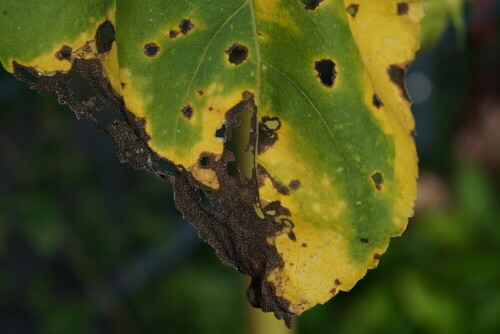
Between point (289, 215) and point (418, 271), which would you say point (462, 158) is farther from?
point (289, 215)

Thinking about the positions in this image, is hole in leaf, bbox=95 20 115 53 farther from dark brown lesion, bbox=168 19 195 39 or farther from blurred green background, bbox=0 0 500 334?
blurred green background, bbox=0 0 500 334

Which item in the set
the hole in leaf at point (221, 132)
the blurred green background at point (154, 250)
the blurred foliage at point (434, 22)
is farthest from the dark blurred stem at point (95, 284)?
the hole in leaf at point (221, 132)

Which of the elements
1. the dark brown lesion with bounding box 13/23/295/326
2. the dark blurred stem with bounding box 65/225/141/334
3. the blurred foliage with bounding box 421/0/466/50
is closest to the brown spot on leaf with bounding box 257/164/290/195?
the dark brown lesion with bounding box 13/23/295/326

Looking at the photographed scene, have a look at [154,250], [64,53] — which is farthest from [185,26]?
[154,250]

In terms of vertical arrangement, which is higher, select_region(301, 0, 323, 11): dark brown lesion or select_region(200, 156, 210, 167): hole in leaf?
select_region(301, 0, 323, 11): dark brown lesion

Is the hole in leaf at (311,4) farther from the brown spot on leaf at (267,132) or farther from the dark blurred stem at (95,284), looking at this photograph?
the dark blurred stem at (95,284)

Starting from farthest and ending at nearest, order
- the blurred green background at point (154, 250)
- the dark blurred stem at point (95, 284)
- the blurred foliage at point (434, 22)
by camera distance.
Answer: the dark blurred stem at point (95, 284) < the blurred green background at point (154, 250) < the blurred foliage at point (434, 22)

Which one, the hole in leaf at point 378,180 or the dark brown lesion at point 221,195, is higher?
the dark brown lesion at point 221,195
